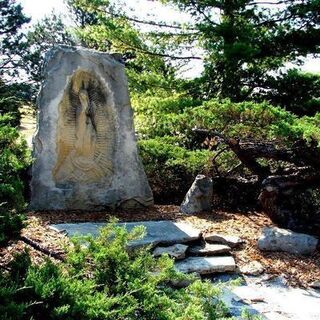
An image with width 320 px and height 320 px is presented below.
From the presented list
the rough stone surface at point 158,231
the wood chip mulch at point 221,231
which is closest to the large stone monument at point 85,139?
the wood chip mulch at point 221,231

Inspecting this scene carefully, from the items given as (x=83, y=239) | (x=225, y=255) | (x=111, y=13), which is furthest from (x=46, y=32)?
(x=83, y=239)

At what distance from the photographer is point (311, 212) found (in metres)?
5.78

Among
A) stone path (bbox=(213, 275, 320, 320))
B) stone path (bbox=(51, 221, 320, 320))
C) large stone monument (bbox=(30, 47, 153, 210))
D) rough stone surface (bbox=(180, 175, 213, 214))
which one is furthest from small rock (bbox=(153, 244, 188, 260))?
large stone monument (bbox=(30, 47, 153, 210))

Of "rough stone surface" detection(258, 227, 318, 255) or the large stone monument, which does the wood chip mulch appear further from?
the large stone monument

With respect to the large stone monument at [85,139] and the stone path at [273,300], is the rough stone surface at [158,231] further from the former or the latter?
the large stone monument at [85,139]

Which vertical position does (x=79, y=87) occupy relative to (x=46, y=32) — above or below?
below

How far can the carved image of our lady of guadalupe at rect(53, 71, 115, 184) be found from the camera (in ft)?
18.8

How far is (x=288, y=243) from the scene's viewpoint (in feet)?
16.0

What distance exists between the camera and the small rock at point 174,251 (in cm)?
434

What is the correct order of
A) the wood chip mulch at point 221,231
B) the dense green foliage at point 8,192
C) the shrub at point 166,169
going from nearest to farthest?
the dense green foliage at point 8,192, the wood chip mulch at point 221,231, the shrub at point 166,169

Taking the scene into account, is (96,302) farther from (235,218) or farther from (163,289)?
(235,218)

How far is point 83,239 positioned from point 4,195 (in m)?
0.55

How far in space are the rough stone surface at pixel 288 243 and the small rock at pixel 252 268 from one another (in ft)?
1.18

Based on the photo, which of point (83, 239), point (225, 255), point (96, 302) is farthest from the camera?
point (225, 255)
